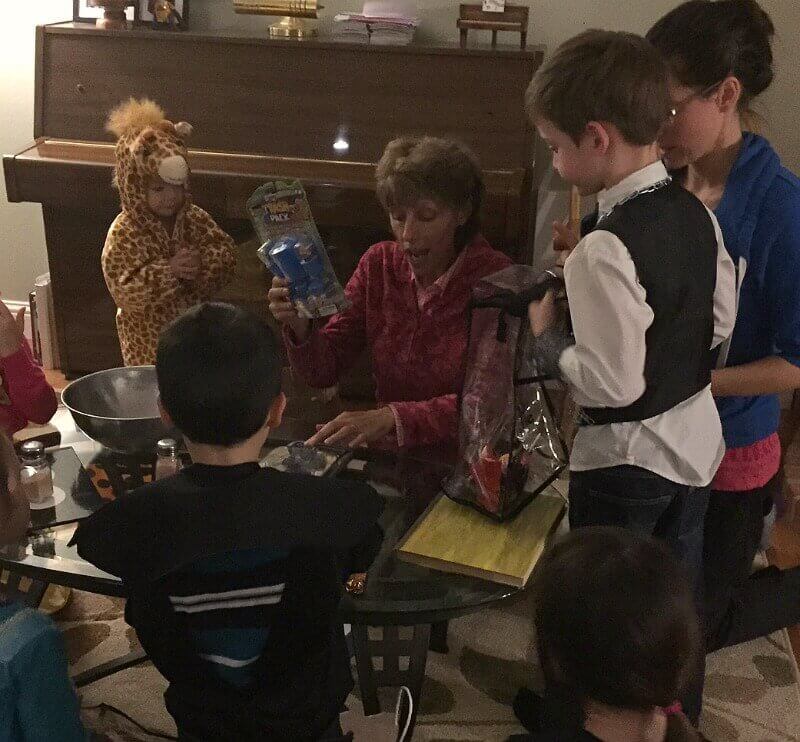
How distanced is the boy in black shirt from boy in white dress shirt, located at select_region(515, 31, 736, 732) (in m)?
0.39

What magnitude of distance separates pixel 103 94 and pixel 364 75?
0.84 metres

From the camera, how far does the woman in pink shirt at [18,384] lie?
186cm

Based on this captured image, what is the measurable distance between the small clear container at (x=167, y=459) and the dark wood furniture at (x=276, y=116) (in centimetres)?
128

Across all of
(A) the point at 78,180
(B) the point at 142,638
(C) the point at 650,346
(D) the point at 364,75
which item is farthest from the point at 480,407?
(A) the point at 78,180

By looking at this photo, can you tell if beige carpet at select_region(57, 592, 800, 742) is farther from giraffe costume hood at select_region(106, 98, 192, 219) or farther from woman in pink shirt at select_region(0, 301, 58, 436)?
giraffe costume hood at select_region(106, 98, 192, 219)

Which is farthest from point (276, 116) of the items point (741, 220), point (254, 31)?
point (741, 220)

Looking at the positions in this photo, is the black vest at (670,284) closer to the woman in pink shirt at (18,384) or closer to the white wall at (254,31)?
the woman in pink shirt at (18,384)

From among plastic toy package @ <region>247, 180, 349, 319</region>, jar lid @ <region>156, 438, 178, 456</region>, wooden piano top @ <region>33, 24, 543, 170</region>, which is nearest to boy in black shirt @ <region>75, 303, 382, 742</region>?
jar lid @ <region>156, 438, 178, 456</region>

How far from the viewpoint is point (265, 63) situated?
9.30ft

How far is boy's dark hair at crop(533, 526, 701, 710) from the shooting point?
0.96 m

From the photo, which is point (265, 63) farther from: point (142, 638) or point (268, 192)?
point (142, 638)

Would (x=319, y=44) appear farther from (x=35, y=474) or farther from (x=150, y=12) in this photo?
(x=35, y=474)

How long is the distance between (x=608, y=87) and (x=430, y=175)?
2.11 feet

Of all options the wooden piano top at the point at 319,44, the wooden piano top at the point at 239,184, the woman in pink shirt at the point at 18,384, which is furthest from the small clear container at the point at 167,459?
the wooden piano top at the point at 319,44
